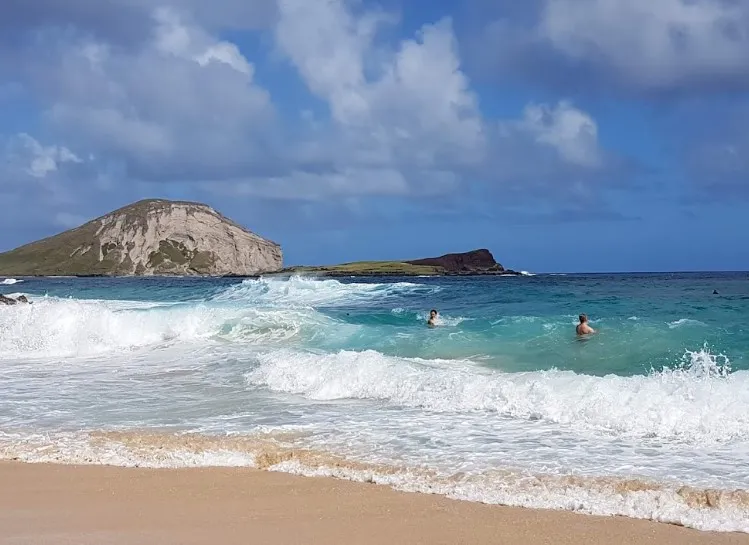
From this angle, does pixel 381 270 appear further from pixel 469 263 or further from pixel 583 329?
pixel 583 329

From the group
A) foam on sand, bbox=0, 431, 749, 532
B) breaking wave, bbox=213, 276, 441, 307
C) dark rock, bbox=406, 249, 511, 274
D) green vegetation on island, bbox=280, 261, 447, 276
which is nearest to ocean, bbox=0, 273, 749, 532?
foam on sand, bbox=0, 431, 749, 532

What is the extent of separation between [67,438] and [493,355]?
1024cm

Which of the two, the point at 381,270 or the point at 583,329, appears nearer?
the point at 583,329

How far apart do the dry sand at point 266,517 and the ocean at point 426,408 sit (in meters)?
0.38

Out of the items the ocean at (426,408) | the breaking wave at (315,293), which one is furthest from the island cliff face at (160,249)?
the ocean at (426,408)

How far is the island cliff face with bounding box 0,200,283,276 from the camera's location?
14012 cm

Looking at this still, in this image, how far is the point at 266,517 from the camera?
585cm

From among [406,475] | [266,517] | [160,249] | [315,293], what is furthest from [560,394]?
[160,249]

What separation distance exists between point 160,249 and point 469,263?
64.4m

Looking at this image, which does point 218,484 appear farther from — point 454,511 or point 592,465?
point 592,465

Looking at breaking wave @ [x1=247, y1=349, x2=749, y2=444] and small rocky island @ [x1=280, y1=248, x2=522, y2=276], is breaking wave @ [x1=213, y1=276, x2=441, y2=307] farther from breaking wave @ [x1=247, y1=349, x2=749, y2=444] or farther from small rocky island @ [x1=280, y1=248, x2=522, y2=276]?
small rocky island @ [x1=280, y1=248, x2=522, y2=276]

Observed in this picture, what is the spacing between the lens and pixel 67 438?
871cm

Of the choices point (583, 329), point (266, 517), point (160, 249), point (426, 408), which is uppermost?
point (160, 249)

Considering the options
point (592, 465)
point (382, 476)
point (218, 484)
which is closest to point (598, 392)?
point (592, 465)
